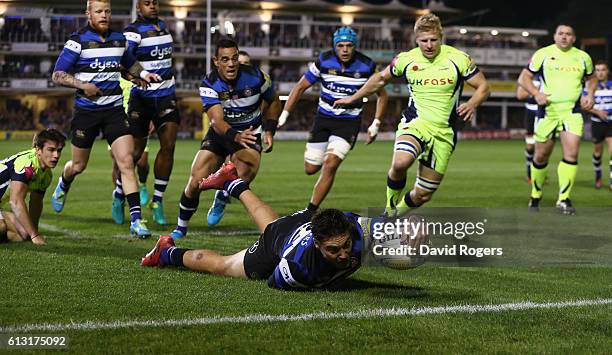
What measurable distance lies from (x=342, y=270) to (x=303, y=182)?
12992 millimetres

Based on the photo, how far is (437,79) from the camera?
9.42 metres

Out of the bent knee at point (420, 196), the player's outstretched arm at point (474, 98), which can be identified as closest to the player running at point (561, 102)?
the player's outstretched arm at point (474, 98)

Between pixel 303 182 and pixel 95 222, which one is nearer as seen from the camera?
pixel 95 222

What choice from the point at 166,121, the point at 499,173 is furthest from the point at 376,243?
the point at 499,173

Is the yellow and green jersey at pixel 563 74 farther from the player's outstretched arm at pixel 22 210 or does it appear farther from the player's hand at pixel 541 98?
the player's outstretched arm at pixel 22 210

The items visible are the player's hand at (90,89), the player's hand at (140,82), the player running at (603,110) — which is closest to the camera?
the player's hand at (90,89)

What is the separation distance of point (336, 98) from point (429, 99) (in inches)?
77.9

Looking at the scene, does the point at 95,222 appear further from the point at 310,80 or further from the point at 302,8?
the point at 302,8

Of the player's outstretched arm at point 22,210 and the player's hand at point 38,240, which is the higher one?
the player's outstretched arm at point 22,210

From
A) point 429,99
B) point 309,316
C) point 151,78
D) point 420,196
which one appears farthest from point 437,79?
point 309,316

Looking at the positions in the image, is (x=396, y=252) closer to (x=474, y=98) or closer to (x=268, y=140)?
(x=474, y=98)

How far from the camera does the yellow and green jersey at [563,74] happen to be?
41.5ft

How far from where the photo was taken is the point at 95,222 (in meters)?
11.2

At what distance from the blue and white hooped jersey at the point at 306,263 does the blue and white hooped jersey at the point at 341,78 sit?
5.10 metres
